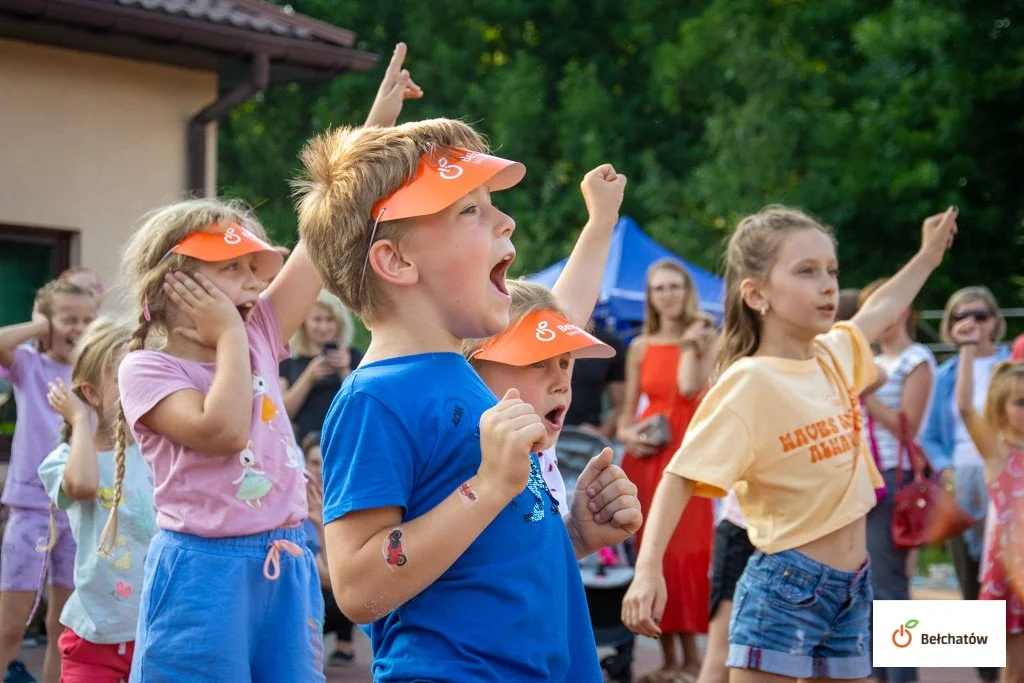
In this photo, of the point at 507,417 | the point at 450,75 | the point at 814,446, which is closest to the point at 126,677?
the point at 814,446

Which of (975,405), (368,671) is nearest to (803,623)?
(368,671)

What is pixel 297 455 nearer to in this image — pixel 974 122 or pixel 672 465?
pixel 672 465

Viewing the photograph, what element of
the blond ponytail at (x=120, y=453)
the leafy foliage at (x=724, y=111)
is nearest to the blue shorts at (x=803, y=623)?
the blond ponytail at (x=120, y=453)

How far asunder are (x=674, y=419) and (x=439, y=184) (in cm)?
536

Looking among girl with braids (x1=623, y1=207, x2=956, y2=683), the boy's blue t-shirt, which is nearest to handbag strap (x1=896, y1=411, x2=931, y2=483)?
girl with braids (x1=623, y1=207, x2=956, y2=683)

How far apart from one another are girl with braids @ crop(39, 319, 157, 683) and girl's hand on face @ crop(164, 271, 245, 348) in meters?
0.66

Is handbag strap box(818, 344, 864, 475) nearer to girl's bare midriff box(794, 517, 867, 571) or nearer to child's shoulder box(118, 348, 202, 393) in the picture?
girl's bare midriff box(794, 517, 867, 571)

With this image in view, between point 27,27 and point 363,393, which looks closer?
point 363,393

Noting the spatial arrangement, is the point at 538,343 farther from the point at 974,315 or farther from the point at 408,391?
the point at 974,315

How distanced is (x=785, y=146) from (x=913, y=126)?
6.63ft

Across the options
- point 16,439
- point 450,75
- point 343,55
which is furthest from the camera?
point 450,75

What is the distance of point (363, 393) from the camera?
225 cm

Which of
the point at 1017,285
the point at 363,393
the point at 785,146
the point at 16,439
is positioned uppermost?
the point at 785,146

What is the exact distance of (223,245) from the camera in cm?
357
